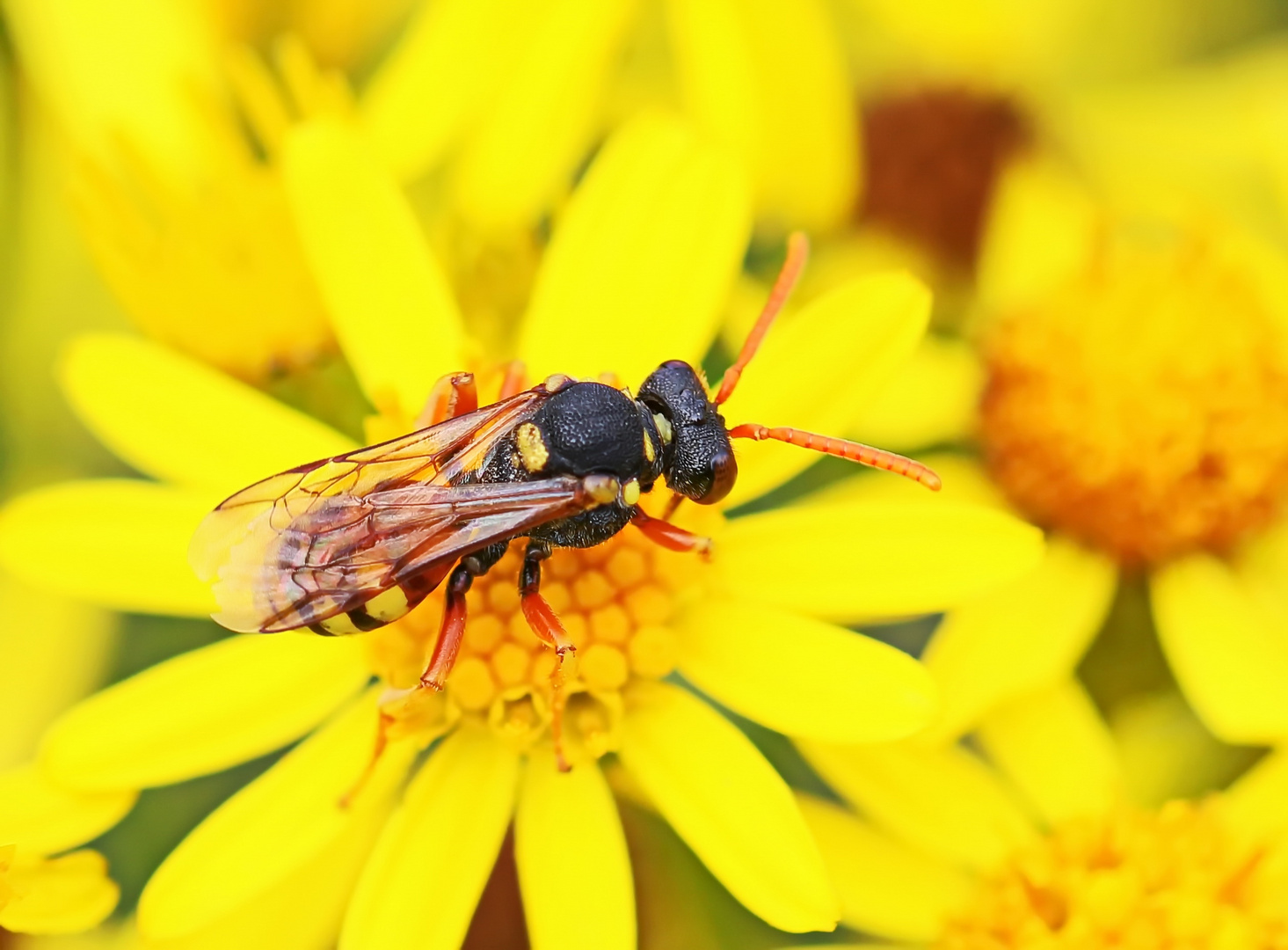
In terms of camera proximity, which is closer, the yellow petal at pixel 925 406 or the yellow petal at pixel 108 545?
the yellow petal at pixel 108 545

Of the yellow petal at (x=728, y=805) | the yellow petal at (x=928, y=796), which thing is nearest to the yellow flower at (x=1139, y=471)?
the yellow petal at (x=928, y=796)

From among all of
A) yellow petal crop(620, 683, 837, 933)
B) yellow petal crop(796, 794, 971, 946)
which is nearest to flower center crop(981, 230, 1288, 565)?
yellow petal crop(796, 794, 971, 946)

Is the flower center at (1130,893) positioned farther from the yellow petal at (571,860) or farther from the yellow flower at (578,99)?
the yellow flower at (578,99)

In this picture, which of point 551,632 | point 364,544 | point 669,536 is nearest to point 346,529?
point 364,544

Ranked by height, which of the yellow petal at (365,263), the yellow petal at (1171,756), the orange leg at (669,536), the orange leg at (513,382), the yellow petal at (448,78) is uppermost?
the yellow petal at (448,78)

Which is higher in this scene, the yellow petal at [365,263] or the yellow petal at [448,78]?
the yellow petal at [448,78]

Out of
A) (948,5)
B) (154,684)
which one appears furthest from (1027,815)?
(948,5)

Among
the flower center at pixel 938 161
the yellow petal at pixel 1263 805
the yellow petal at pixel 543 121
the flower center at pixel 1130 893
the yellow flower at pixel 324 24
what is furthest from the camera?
the yellow flower at pixel 324 24
